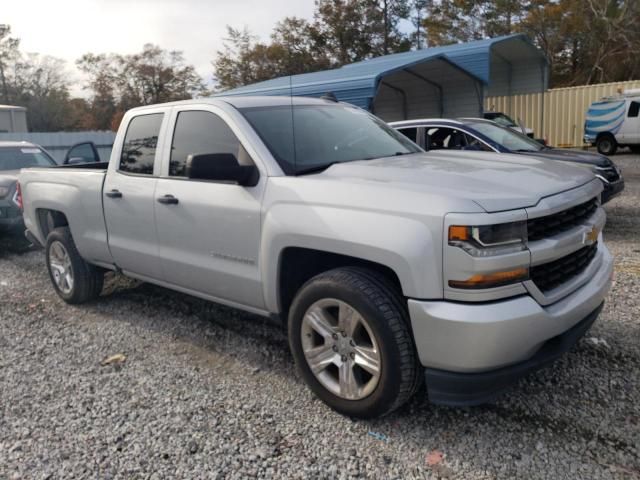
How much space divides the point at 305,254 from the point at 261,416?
98 cm

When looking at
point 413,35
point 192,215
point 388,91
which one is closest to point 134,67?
point 413,35

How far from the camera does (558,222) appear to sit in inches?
115

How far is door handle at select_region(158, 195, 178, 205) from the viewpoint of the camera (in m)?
3.97

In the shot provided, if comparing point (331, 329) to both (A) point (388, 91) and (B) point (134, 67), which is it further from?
(B) point (134, 67)

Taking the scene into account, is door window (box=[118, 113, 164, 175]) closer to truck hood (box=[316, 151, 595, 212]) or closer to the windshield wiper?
the windshield wiper

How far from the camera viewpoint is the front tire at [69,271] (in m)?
5.35

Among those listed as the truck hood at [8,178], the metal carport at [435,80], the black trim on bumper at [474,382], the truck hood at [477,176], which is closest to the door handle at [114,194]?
the truck hood at [477,176]

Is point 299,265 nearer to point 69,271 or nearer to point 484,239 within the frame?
point 484,239

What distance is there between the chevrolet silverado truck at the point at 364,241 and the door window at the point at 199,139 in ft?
0.04

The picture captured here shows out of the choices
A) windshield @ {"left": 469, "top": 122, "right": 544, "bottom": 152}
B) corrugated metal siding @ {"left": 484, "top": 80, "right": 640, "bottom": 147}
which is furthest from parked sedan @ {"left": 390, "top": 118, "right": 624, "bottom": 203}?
corrugated metal siding @ {"left": 484, "top": 80, "right": 640, "bottom": 147}

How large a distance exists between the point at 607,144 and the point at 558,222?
1995 cm

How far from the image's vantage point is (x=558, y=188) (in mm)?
3008

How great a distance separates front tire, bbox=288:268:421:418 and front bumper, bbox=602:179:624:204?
6.04 meters

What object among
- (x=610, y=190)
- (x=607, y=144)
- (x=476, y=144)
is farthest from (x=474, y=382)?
(x=607, y=144)
